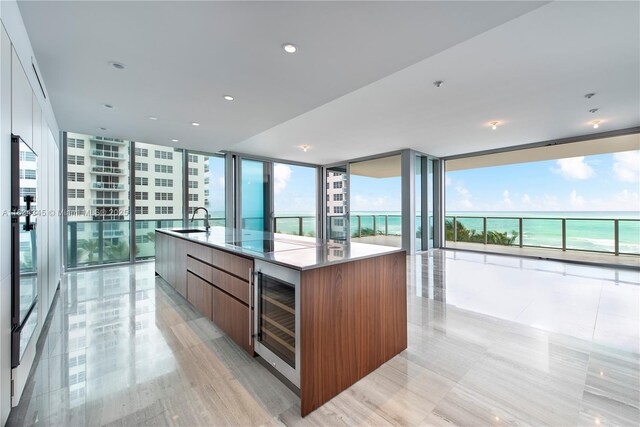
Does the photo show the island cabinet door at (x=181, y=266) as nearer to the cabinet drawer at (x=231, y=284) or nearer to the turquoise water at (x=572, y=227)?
the cabinet drawer at (x=231, y=284)

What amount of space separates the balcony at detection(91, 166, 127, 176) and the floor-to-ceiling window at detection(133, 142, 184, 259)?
0.77ft

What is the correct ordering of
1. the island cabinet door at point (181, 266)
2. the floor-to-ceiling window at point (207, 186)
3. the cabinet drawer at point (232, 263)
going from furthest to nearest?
the floor-to-ceiling window at point (207, 186) < the island cabinet door at point (181, 266) < the cabinet drawer at point (232, 263)

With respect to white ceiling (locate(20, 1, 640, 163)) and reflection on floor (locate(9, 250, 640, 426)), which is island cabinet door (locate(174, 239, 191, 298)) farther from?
white ceiling (locate(20, 1, 640, 163))

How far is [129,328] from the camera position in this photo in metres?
2.61

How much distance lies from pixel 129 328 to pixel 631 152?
9227mm

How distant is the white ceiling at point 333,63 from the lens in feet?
5.84

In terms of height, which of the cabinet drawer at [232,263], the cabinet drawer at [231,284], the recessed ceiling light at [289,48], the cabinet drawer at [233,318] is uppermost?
the recessed ceiling light at [289,48]

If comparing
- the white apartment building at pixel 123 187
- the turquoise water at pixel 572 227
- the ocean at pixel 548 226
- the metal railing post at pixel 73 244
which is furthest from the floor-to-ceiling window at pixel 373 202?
the metal railing post at pixel 73 244

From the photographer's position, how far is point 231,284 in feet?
7.28

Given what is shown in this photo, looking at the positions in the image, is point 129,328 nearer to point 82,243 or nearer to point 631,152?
point 82,243

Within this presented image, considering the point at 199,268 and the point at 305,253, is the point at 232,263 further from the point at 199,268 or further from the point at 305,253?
the point at 199,268

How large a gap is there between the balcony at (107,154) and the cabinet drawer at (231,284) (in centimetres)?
470

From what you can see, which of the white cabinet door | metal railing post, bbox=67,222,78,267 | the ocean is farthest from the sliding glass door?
the white cabinet door

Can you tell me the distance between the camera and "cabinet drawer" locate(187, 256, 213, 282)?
8.61 ft
